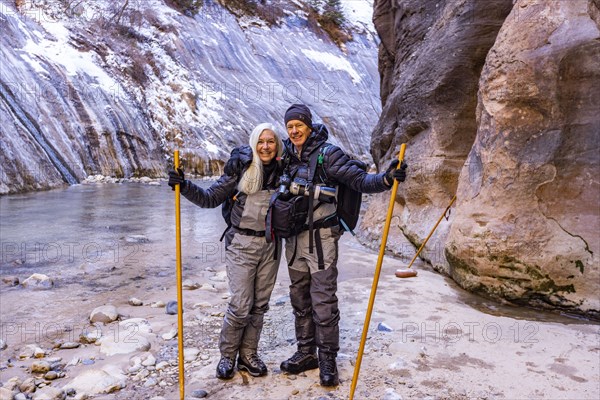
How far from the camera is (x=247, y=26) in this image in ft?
123

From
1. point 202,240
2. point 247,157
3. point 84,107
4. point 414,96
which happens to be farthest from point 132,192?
point 247,157

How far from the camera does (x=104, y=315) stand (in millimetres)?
4941

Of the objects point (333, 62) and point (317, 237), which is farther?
point (333, 62)

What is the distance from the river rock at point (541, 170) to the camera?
17.0 feet

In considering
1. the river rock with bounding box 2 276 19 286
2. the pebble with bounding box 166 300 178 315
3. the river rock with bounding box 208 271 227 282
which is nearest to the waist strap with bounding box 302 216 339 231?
the pebble with bounding box 166 300 178 315

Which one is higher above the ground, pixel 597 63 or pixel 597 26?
pixel 597 26

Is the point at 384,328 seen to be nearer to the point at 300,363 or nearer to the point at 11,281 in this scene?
the point at 300,363

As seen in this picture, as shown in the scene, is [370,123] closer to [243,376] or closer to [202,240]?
[202,240]

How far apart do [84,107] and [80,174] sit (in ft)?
13.2

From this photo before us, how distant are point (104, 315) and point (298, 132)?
2.99m

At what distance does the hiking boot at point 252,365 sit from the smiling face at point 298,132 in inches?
65.7

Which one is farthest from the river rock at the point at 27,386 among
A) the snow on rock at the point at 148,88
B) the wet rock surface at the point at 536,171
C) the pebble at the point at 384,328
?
the snow on rock at the point at 148,88

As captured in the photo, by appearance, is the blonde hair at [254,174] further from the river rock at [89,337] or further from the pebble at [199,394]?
the river rock at [89,337]

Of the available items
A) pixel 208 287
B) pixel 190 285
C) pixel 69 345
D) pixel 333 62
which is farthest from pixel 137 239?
pixel 333 62
